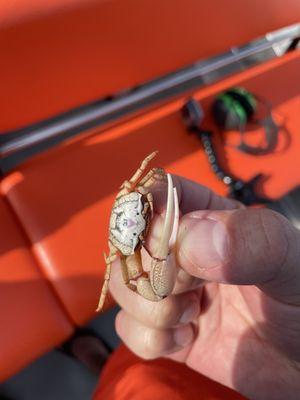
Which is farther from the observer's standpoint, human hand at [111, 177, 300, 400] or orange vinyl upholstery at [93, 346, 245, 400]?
orange vinyl upholstery at [93, 346, 245, 400]

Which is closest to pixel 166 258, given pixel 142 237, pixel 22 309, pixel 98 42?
pixel 142 237

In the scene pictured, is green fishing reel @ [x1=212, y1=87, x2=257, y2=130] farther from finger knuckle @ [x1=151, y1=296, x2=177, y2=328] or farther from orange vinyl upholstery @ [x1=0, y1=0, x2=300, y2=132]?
finger knuckle @ [x1=151, y1=296, x2=177, y2=328]

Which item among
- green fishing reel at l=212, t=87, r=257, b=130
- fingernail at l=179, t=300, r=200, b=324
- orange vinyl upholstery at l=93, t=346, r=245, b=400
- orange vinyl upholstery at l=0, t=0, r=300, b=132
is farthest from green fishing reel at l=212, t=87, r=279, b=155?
orange vinyl upholstery at l=93, t=346, r=245, b=400

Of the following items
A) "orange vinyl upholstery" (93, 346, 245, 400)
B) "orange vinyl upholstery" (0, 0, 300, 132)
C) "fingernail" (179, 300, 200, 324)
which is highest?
"orange vinyl upholstery" (0, 0, 300, 132)

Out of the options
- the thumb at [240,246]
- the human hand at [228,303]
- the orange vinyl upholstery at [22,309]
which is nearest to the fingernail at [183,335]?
the human hand at [228,303]

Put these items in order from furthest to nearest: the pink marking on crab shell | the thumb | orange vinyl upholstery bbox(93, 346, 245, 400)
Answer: orange vinyl upholstery bbox(93, 346, 245, 400) → the pink marking on crab shell → the thumb

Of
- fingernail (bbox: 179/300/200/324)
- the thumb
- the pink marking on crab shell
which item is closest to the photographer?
the thumb

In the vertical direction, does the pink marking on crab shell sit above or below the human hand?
above

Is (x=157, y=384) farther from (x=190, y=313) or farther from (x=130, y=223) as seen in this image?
(x=130, y=223)
